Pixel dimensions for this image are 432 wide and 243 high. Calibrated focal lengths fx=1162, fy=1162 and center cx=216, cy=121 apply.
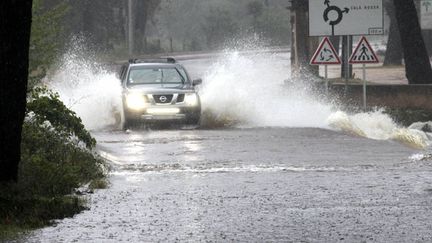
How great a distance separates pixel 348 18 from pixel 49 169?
19414mm

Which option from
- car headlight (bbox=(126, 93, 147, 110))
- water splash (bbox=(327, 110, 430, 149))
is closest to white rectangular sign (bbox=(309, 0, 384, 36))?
water splash (bbox=(327, 110, 430, 149))

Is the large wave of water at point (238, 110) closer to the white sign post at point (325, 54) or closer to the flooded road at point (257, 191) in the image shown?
the white sign post at point (325, 54)

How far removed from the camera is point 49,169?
14.0 metres

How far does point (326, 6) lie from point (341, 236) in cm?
2175

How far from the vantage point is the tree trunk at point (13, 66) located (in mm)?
12023

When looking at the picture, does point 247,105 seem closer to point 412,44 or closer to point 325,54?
point 325,54

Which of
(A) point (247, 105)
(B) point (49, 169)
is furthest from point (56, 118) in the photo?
(A) point (247, 105)

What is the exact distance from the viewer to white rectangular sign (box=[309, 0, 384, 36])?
105 ft

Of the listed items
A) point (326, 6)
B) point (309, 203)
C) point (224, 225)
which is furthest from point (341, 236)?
point (326, 6)

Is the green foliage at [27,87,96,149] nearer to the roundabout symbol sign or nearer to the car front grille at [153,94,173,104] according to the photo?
the car front grille at [153,94,173,104]

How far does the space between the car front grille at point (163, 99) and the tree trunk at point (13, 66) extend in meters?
14.0

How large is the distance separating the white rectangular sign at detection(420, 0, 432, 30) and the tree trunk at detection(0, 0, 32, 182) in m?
47.3

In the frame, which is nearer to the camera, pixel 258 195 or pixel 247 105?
pixel 258 195

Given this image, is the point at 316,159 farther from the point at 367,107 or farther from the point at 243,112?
the point at 367,107
